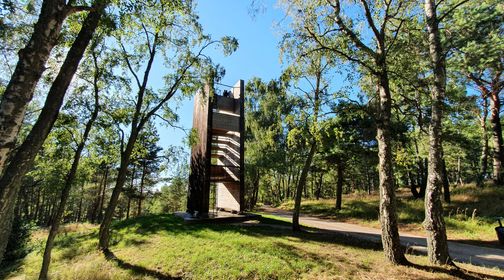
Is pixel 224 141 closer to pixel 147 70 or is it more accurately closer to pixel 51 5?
pixel 147 70

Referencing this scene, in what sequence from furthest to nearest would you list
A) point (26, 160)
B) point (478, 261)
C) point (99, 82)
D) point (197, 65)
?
point (197, 65), point (99, 82), point (478, 261), point (26, 160)

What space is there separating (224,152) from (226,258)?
10.1m

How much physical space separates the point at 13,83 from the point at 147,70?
7.59 metres

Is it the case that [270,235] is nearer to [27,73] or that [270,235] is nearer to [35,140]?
[35,140]

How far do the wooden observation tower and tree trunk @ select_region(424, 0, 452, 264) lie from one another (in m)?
10.1

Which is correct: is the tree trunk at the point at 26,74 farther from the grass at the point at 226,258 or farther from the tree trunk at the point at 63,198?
the tree trunk at the point at 63,198

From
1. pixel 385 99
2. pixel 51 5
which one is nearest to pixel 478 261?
pixel 385 99

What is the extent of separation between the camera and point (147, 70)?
1057 centimetres

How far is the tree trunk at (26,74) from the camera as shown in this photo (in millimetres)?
Answer: 3205

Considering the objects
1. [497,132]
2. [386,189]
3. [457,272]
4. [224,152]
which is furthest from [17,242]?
[497,132]

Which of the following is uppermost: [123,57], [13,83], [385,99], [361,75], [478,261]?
[123,57]

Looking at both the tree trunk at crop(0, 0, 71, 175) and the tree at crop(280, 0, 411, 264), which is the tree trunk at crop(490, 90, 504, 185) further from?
the tree trunk at crop(0, 0, 71, 175)

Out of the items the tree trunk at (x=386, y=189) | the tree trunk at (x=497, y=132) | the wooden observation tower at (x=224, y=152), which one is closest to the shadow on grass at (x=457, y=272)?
the tree trunk at (x=386, y=189)

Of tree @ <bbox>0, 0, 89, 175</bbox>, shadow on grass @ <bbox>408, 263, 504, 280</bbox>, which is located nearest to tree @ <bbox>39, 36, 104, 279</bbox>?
tree @ <bbox>0, 0, 89, 175</bbox>
